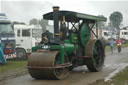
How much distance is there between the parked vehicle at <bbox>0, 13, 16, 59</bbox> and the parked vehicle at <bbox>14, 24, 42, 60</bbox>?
7.47ft

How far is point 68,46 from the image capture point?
1052cm

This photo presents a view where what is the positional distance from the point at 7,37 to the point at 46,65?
754 cm

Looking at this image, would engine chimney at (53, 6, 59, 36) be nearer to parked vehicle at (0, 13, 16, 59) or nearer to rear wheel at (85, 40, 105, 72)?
rear wheel at (85, 40, 105, 72)

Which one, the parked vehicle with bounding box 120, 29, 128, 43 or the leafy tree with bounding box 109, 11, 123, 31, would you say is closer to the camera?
the parked vehicle with bounding box 120, 29, 128, 43

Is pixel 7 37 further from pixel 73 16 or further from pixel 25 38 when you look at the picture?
pixel 73 16

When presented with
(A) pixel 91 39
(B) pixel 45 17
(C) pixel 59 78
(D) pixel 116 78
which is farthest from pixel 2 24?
(D) pixel 116 78

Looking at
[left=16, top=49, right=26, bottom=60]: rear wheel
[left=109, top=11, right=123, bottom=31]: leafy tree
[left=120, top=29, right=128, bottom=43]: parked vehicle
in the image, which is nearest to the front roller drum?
[left=16, top=49, right=26, bottom=60]: rear wheel

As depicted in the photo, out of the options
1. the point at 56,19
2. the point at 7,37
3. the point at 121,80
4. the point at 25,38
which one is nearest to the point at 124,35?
the point at 25,38

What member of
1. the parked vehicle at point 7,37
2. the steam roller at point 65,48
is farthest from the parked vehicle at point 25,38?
the steam roller at point 65,48

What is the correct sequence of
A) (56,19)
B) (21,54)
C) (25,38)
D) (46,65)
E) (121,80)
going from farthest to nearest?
(25,38) < (21,54) < (56,19) < (46,65) < (121,80)

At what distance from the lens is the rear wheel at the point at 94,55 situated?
38.2ft

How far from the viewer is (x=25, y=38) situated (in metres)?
19.5

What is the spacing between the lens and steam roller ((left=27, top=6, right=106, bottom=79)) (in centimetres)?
963

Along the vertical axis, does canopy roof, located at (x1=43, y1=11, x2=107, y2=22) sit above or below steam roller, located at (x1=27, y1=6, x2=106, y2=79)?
above
